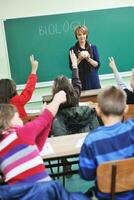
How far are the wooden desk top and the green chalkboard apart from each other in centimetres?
321

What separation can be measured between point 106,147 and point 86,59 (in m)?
2.92

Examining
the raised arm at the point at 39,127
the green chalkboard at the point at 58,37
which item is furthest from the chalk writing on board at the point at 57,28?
the raised arm at the point at 39,127

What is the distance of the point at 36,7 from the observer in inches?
226

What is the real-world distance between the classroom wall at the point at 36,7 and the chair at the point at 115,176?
13.5 ft

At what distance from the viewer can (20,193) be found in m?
1.96

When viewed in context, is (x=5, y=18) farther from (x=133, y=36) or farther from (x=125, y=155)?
(x=125, y=155)

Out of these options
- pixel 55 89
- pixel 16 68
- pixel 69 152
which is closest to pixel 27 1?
pixel 16 68

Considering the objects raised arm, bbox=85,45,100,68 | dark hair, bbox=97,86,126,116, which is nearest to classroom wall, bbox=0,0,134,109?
raised arm, bbox=85,45,100,68

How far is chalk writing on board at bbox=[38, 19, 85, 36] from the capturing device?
5809 mm

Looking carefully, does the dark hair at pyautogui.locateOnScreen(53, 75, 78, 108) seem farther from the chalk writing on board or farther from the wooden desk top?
the chalk writing on board

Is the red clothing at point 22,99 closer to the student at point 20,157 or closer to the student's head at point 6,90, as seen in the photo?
the student's head at point 6,90

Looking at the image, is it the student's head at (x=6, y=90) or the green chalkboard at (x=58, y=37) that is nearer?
the student's head at (x=6, y=90)

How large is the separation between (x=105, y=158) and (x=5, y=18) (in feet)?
13.6

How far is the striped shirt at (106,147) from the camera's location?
2115mm
